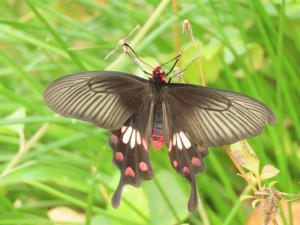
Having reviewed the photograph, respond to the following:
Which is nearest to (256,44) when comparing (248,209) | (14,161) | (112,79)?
(248,209)

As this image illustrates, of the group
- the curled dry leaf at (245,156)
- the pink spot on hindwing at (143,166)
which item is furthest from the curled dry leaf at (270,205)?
the pink spot on hindwing at (143,166)

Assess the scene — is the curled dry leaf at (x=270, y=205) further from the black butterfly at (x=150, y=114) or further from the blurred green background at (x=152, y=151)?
the blurred green background at (x=152, y=151)

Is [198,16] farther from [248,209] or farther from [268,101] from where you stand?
[248,209]

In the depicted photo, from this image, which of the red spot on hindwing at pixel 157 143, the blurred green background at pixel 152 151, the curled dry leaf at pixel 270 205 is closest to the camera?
the curled dry leaf at pixel 270 205

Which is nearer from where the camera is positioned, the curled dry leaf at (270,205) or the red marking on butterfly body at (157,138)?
the curled dry leaf at (270,205)

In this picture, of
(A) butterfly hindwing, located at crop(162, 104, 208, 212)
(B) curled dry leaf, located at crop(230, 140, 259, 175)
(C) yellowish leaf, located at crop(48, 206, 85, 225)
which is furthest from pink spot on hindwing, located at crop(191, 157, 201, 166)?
(C) yellowish leaf, located at crop(48, 206, 85, 225)

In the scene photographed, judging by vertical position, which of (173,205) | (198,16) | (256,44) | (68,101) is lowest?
(173,205)

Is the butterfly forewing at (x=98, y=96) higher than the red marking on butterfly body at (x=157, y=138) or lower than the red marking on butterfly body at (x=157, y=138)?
higher

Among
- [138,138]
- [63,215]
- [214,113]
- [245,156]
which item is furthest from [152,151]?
[245,156]
